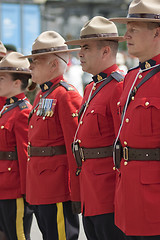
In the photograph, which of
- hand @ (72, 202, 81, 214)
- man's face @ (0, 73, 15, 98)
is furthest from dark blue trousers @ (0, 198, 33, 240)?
man's face @ (0, 73, 15, 98)

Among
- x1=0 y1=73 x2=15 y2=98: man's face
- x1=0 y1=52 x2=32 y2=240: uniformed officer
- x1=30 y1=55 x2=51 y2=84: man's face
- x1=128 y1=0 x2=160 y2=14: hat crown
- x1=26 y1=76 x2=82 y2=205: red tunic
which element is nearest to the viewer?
x1=128 y1=0 x2=160 y2=14: hat crown

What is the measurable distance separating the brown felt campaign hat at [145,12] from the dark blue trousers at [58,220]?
1853 millimetres

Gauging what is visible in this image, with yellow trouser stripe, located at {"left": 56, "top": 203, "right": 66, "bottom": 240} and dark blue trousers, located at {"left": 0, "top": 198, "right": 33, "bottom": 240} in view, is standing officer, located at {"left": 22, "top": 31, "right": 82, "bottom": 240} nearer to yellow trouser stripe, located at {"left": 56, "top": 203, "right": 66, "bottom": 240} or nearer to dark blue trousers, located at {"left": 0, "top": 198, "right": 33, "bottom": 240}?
yellow trouser stripe, located at {"left": 56, "top": 203, "right": 66, "bottom": 240}

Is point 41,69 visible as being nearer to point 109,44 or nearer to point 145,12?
point 109,44

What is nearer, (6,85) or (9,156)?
(9,156)

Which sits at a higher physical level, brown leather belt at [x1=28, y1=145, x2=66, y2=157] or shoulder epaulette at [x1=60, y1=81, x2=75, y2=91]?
shoulder epaulette at [x1=60, y1=81, x2=75, y2=91]

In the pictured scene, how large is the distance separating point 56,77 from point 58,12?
64.2 feet

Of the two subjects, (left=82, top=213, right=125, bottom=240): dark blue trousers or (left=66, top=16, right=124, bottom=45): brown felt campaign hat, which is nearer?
(left=82, top=213, right=125, bottom=240): dark blue trousers

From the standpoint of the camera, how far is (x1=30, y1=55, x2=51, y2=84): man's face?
16.3ft

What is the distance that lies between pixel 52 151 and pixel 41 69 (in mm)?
718

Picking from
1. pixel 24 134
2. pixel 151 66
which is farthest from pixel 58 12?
pixel 151 66

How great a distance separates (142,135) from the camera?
352 centimetres

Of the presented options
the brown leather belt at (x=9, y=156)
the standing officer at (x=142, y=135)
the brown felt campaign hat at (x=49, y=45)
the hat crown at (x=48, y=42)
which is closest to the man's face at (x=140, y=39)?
the standing officer at (x=142, y=135)

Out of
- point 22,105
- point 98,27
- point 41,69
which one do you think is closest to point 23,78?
point 22,105
